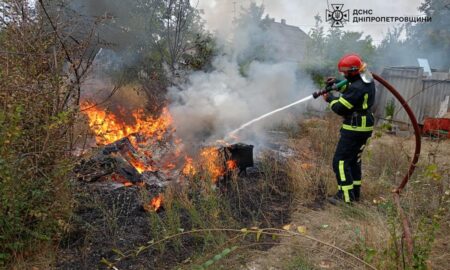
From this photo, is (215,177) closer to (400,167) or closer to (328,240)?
(328,240)

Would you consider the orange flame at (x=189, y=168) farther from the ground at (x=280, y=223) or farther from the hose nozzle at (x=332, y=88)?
the hose nozzle at (x=332, y=88)

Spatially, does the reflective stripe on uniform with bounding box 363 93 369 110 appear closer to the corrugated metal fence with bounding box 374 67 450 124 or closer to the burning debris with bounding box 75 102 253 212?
Answer: the burning debris with bounding box 75 102 253 212

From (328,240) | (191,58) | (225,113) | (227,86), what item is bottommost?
(328,240)

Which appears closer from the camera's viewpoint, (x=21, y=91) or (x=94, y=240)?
(x=21, y=91)

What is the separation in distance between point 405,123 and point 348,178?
7.67m

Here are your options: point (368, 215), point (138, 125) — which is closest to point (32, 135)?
point (368, 215)

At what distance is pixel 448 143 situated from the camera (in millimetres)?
9438

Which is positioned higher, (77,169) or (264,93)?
(264,93)

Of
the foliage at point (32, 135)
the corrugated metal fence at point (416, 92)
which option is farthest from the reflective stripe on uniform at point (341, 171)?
the corrugated metal fence at point (416, 92)

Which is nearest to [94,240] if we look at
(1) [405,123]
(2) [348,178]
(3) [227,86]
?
(2) [348,178]

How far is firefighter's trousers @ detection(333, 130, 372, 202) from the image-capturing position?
16.3 ft

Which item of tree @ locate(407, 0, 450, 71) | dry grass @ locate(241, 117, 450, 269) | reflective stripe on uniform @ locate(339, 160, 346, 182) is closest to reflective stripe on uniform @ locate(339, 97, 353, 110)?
dry grass @ locate(241, 117, 450, 269)

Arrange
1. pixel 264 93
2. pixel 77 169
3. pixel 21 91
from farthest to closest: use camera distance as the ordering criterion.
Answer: pixel 264 93 → pixel 77 169 → pixel 21 91

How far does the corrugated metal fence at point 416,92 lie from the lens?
37.5ft
